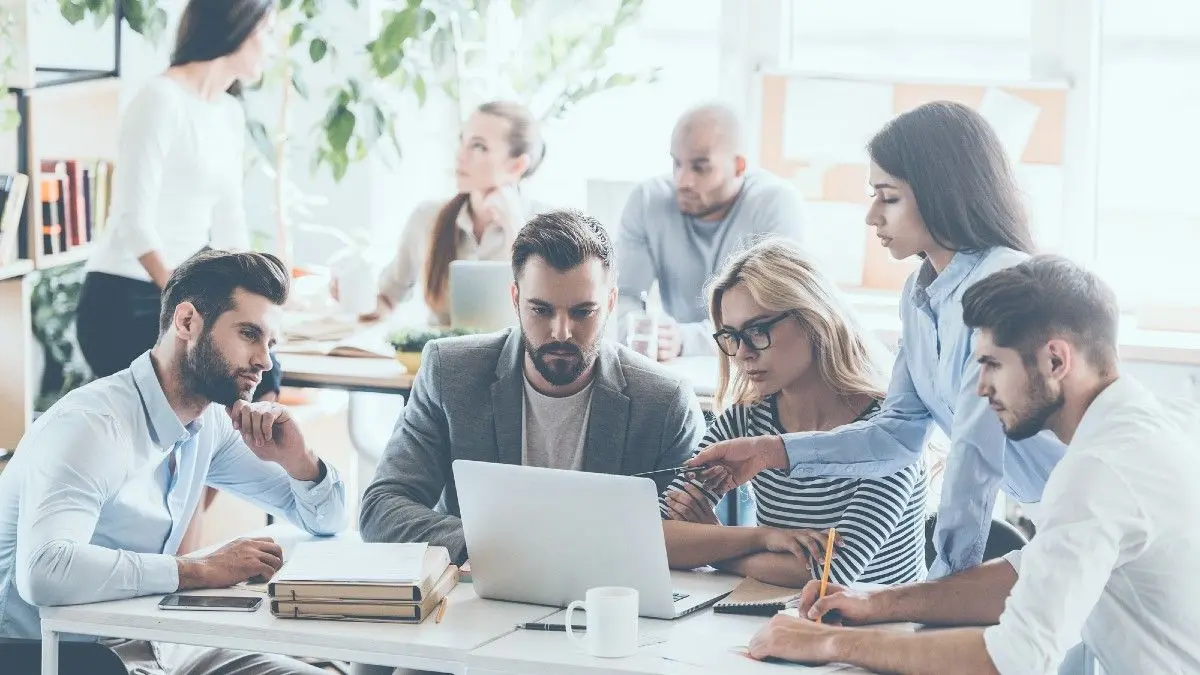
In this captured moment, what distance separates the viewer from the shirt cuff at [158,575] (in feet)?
7.25

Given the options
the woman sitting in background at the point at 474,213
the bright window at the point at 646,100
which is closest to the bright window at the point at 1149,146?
the bright window at the point at 646,100

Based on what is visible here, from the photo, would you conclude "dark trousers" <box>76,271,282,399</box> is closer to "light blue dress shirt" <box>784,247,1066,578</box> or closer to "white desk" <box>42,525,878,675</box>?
"white desk" <box>42,525,878,675</box>

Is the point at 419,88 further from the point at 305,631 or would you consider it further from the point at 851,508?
the point at 305,631

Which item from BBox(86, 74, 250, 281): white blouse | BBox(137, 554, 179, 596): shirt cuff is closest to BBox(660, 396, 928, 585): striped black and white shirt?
BBox(137, 554, 179, 596): shirt cuff

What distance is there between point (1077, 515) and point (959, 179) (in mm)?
717

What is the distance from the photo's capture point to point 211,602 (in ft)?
7.17

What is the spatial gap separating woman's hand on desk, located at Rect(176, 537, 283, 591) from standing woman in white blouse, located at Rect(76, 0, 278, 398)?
1467 millimetres

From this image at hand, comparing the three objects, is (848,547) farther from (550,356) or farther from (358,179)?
(358,179)

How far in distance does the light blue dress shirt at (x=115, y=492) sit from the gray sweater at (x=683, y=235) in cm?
164

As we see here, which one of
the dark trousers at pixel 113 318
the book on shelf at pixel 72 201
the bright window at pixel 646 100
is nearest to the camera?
the dark trousers at pixel 113 318

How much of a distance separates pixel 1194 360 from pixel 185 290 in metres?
2.84

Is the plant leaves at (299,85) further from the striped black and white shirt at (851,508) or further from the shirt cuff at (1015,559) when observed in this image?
the shirt cuff at (1015,559)

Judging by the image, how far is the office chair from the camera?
215 centimetres

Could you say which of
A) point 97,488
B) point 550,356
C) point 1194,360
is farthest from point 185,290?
point 1194,360
